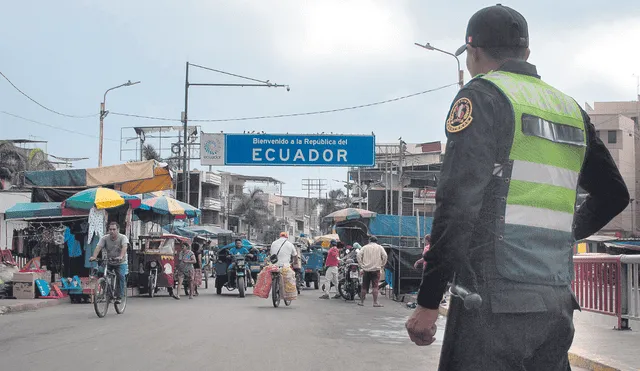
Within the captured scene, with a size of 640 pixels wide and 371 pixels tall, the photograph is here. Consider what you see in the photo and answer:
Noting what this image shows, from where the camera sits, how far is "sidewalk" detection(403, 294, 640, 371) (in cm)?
834

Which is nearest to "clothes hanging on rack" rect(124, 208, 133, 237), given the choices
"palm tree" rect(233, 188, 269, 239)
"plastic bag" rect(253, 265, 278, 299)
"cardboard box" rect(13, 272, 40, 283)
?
"cardboard box" rect(13, 272, 40, 283)

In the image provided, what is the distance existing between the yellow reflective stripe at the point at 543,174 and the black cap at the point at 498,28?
0.50m

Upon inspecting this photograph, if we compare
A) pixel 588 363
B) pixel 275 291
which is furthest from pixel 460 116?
pixel 275 291

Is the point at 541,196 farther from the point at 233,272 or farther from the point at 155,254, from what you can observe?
the point at 233,272

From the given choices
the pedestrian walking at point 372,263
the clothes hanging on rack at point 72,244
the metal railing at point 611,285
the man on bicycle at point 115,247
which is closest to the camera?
the metal railing at point 611,285

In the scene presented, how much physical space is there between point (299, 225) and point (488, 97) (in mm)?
129171

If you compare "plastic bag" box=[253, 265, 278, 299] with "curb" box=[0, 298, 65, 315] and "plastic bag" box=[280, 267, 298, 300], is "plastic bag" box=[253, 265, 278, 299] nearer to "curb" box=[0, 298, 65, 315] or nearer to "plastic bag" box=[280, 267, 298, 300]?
"plastic bag" box=[280, 267, 298, 300]

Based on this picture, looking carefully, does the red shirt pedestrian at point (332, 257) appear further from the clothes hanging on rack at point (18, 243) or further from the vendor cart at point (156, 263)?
the clothes hanging on rack at point (18, 243)

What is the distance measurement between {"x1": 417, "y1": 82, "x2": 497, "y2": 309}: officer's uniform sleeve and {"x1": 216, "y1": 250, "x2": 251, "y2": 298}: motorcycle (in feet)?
65.3

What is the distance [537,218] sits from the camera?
2.57m

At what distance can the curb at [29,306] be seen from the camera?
1546cm

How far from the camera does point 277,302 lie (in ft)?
60.0

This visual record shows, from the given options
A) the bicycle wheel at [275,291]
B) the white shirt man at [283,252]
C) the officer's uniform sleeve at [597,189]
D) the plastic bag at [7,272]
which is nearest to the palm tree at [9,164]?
the plastic bag at [7,272]

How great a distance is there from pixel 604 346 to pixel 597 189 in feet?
24.4
